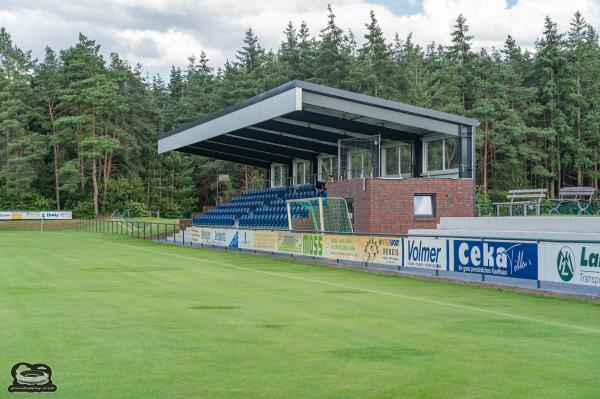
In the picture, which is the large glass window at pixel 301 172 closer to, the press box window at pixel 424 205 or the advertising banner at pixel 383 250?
Answer: the press box window at pixel 424 205

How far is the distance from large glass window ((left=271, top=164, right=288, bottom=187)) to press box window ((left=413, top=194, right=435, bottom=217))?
19.7 meters

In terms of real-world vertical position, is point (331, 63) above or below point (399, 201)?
above

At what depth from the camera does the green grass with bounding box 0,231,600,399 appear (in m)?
7.08

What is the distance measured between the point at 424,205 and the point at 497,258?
14.4 metres

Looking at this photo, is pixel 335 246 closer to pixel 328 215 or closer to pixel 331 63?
pixel 328 215

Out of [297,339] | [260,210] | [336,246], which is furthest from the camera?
[260,210]

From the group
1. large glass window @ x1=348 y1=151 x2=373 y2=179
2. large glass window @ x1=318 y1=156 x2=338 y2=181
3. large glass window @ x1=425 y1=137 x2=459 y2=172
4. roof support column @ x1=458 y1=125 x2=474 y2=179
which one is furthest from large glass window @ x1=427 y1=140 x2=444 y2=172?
large glass window @ x1=318 y1=156 x2=338 y2=181

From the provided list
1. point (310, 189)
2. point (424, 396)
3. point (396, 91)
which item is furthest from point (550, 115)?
point (424, 396)

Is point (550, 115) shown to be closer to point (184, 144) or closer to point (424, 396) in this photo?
point (184, 144)

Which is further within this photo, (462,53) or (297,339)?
(462,53)

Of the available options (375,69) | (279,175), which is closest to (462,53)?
(375,69)

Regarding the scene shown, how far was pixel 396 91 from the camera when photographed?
87000 millimetres

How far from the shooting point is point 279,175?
2078 inches

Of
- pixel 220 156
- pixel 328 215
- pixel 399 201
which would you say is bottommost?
pixel 328 215
